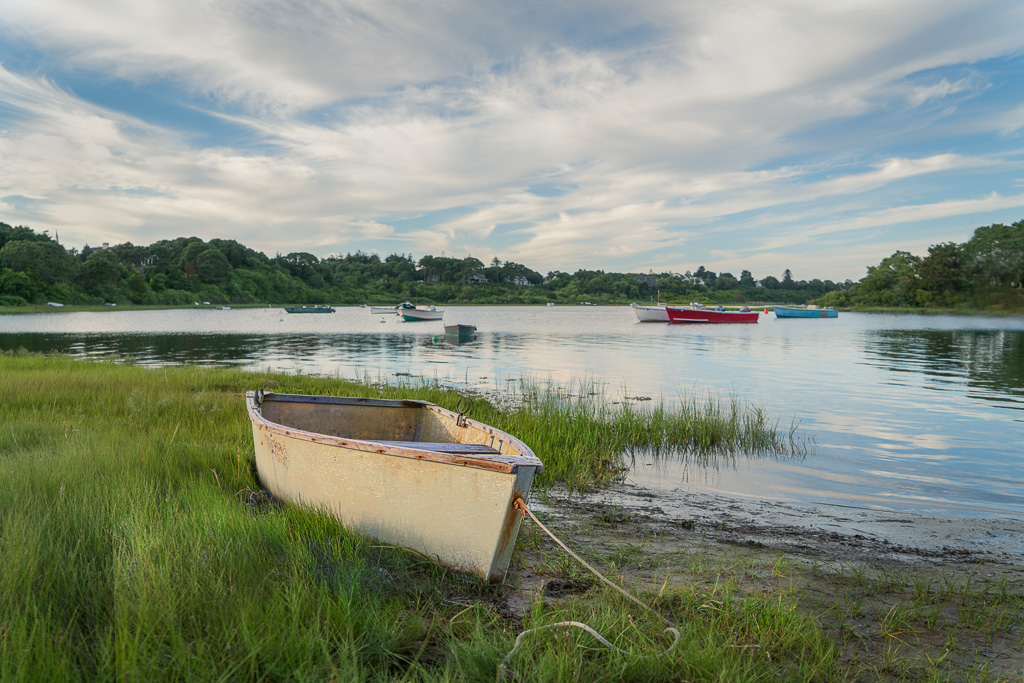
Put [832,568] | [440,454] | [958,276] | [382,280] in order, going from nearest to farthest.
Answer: [440,454] < [832,568] < [958,276] < [382,280]

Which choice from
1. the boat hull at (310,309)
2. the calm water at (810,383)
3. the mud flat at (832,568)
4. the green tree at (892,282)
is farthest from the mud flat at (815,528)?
the green tree at (892,282)

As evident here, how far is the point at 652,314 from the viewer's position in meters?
74.6

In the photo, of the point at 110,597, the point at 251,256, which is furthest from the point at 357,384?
the point at 251,256

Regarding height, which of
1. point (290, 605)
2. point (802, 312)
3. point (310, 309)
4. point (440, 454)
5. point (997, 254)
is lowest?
point (290, 605)

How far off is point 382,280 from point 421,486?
585 ft

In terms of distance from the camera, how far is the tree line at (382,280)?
301ft

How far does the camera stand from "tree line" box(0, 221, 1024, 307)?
9181 cm

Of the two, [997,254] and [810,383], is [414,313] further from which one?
[997,254]

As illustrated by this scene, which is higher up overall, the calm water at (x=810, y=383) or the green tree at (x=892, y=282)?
the green tree at (x=892, y=282)

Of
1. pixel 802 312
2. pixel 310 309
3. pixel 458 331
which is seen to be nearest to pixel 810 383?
pixel 458 331

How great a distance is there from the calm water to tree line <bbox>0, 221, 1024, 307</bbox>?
2533 inches

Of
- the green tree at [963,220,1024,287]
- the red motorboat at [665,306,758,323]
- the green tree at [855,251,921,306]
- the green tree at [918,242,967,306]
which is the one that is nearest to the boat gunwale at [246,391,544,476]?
the red motorboat at [665,306,758,323]

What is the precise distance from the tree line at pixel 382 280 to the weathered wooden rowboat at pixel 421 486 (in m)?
103

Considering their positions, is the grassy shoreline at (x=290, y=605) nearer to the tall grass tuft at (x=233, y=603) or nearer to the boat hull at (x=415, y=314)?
the tall grass tuft at (x=233, y=603)
